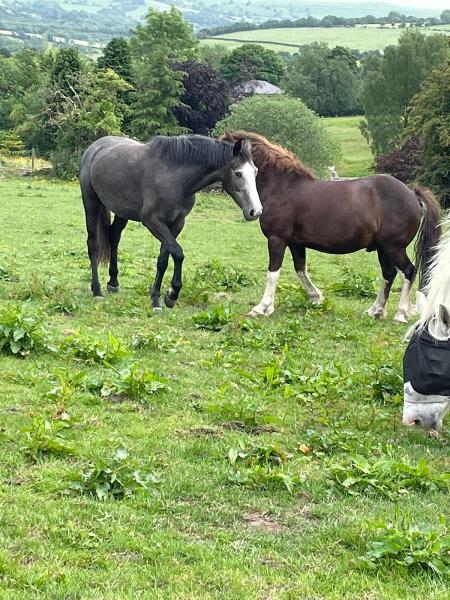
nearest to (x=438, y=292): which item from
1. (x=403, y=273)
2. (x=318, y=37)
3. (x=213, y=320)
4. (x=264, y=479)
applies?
(x=264, y=479)

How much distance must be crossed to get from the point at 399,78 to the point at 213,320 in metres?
56.6

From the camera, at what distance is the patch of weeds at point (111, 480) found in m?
4.58

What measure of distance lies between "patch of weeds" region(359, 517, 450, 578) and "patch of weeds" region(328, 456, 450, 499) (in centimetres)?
85

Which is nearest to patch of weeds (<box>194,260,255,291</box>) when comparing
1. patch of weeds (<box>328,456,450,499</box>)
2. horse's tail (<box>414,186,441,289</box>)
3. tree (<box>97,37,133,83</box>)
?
horse's tail (<box>414,186,441,289</box>)

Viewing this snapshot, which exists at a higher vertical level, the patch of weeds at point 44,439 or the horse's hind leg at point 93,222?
the patch of weeds at point 44,439

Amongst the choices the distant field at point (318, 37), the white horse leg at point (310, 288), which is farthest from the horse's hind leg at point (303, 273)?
the distant field at point (318, 37)

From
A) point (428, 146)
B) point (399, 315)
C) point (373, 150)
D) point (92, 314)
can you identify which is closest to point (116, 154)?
point (92, 314)

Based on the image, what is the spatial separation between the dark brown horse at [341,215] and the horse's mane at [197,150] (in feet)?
1.62

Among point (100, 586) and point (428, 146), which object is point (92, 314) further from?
point (428, 146)

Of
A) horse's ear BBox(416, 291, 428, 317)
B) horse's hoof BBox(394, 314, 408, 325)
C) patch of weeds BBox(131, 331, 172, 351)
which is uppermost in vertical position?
horse's ear BBox(416, 291, 428, 317)

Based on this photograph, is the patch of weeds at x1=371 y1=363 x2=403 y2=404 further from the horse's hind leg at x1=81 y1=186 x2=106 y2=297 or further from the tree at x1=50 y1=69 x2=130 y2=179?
the tree at x1=50 y1=69 x2=130 y2=179

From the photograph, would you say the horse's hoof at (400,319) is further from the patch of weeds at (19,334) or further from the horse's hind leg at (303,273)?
the patch of weeds at (19,334)

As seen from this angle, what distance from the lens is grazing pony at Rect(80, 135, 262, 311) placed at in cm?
A: 1034

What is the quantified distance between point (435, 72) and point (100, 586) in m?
42.8
